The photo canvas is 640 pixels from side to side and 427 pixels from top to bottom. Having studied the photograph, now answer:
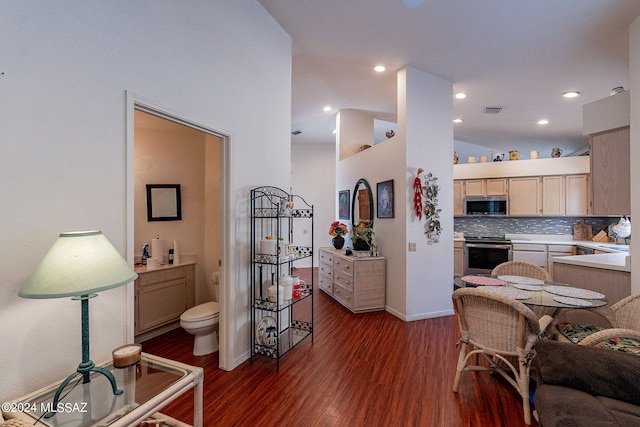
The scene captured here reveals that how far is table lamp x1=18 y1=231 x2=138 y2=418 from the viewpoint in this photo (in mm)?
1050

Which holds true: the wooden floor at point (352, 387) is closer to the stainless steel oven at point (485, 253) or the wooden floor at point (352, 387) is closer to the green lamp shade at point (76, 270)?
the green lamp shade at point (76, 270)

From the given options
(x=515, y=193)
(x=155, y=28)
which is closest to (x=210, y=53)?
(x=155, y=28)

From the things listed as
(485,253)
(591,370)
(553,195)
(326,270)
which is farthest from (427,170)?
(553,195)

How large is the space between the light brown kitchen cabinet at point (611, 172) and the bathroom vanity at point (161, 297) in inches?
167

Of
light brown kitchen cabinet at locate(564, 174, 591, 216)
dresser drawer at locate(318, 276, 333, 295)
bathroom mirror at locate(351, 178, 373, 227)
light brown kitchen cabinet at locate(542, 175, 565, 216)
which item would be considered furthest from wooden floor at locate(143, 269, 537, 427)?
light brown kitchen cabinet at locate(564, 174, 591, 216)

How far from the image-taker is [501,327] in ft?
6.41

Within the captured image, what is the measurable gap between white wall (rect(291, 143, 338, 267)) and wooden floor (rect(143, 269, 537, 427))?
166 inches

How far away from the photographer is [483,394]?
7.05ft

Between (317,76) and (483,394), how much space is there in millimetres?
3971

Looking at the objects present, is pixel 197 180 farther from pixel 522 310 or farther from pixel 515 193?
pixel 515 193

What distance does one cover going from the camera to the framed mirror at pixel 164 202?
11.5 ft

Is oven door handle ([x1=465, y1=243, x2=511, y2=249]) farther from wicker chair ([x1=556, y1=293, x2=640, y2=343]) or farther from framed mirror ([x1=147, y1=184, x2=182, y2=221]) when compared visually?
framed mirror ([x1=147, y1=184, x2=182, y2=221])

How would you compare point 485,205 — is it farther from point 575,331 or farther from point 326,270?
point 575,331

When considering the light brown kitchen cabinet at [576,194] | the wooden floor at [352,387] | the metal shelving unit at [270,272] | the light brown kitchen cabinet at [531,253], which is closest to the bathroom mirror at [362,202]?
the metal shelving unit at [270,272]
